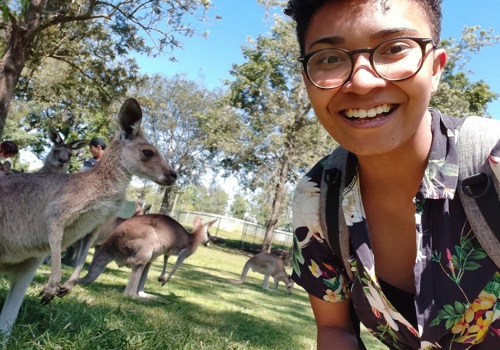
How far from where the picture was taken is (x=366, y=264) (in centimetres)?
122

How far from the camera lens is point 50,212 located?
9.01ft

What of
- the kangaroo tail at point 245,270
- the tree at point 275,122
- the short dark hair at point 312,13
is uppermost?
the tree at point 275,122

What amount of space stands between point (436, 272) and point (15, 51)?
295 inches

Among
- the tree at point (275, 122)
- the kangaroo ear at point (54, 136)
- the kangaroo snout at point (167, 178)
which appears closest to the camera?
the kangaroo snout at point (167, 178)

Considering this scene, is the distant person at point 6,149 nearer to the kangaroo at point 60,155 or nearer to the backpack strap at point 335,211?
the kangaroo at point 60,155

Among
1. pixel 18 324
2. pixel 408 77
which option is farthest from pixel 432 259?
pixel 18 324

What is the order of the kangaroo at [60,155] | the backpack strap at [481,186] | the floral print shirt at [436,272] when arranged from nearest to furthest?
the backpack strap at [481,186]
the floral print shirt at [436,272]
the kangaroo at [60,155]

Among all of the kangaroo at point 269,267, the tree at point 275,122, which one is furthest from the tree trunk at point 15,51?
the tree at point 275,122

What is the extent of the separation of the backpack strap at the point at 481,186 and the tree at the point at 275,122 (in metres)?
15.8

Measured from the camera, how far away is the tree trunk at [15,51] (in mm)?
7098

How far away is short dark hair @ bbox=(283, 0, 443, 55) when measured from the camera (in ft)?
3.77

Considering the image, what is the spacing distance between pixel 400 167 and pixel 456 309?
1.20ft

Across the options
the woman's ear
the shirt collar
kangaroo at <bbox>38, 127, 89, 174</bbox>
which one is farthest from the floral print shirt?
kangaroo at <bbox>38, 127, 89, 174</bbox>

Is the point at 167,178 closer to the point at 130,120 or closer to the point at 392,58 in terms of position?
the point at 130,120
